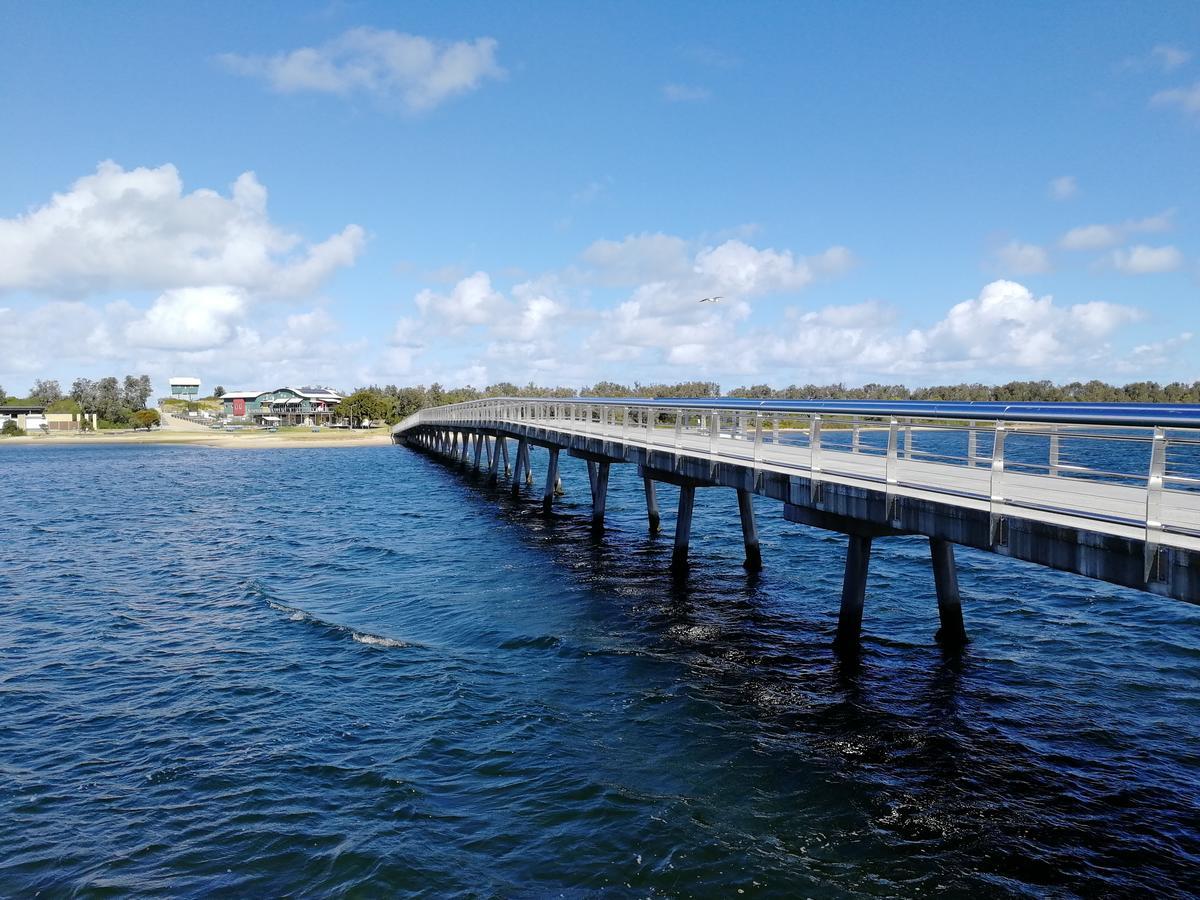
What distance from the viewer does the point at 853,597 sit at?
15.5 meters

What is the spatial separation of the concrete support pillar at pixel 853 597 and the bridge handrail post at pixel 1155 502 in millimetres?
7099

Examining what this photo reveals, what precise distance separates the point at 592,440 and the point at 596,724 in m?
16.1

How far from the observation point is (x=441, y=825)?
9516 mm

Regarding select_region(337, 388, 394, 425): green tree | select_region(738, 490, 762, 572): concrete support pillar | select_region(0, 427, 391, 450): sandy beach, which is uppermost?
select_region(337, 388, 394, 425): green tree

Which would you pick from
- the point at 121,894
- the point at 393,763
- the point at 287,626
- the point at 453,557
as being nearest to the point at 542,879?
the point at 393,763

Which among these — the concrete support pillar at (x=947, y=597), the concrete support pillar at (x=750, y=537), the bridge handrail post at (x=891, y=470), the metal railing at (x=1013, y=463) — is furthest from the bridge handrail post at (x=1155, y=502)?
the concrete support pillar at (x=750, y=537)

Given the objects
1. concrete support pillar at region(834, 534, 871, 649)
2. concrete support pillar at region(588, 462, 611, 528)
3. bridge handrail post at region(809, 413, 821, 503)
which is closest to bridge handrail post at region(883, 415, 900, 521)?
bridge handrail post at region(809, 413, 821, 503)

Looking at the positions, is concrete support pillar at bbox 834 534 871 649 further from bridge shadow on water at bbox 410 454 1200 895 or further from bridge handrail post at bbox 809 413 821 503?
bridge handrail post at bbox 809 413 821 503

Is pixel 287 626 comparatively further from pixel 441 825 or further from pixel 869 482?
pixel 869 482

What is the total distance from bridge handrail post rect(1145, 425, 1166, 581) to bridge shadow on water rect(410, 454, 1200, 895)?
3314mm

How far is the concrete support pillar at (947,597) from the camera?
15344mm

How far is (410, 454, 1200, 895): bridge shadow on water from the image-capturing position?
8648mm

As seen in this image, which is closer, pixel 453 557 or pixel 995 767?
pixel 995 767

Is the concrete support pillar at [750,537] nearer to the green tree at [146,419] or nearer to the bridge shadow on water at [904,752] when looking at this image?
the bridge shadow on water at [904,752]
